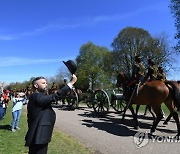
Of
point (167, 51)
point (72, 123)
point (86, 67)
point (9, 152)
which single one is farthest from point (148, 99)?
point (86, 67)

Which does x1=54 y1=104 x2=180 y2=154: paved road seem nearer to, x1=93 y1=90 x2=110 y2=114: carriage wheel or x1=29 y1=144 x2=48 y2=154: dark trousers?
x1=93 y1=90 x2=110 y2=114: carriage wheel

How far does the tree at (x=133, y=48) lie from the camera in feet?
151

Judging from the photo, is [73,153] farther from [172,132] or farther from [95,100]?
[95,100]

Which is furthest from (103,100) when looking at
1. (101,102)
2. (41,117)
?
(41,117)

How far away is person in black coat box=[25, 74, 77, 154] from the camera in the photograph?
15.2 ft

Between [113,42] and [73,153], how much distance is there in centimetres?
→ 4340

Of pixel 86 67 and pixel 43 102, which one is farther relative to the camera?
pixel 86 67

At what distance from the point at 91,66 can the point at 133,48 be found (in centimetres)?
1957

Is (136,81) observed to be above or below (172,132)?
above

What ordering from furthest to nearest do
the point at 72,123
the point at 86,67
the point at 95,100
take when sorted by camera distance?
the point at 86,67
the point at 95,100
the point at 72,123

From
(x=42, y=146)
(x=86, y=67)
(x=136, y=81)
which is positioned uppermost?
(x=86, y=67)

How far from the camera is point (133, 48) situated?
48.1 meters

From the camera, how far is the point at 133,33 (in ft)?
159

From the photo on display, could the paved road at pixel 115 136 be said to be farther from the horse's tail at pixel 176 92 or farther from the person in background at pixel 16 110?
Answer: the person in background at pixel 16 110
